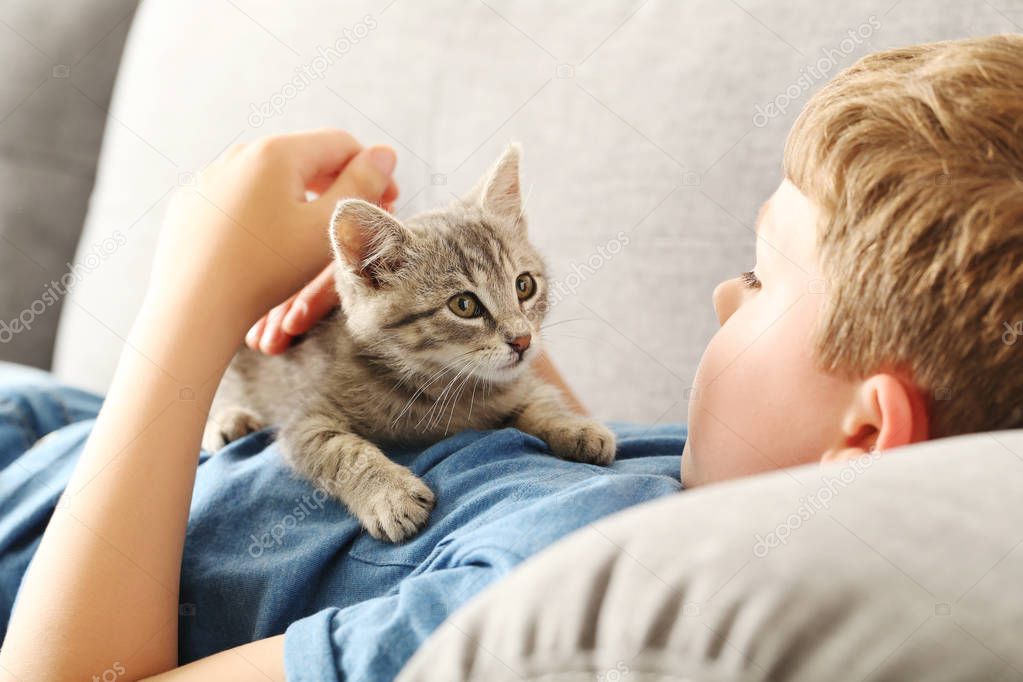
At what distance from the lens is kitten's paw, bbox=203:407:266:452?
54.1 inches

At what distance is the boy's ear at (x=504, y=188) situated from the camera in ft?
4.28

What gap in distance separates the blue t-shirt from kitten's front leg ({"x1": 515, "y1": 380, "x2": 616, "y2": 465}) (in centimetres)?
3

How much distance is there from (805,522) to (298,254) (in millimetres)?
838

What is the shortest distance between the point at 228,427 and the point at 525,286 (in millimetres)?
557

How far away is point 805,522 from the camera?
1.64 ft

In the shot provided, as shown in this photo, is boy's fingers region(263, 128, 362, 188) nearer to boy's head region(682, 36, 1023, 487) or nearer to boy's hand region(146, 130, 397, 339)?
boy's hand region(146, 130, 397, 339)

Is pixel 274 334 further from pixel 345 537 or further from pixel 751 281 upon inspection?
pixel 751 281

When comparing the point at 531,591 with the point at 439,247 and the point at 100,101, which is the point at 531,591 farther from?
the point at 100,101

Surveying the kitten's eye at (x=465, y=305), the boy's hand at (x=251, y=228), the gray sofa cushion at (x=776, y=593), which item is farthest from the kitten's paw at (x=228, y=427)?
the gray sofa cushion at (x=776, y=593)

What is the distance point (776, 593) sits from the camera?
46 centimetres

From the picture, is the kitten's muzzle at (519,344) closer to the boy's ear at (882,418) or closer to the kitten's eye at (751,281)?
the kitten's eye at (751,281)

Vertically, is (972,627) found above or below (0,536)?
above

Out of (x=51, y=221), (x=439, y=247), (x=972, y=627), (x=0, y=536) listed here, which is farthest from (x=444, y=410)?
(x=51, y=221)

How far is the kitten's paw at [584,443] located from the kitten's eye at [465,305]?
214 millimetres
